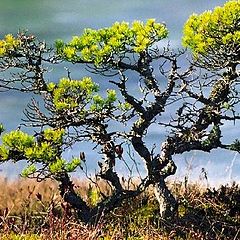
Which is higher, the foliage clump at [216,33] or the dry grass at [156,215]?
the foliage clump at [216,33]

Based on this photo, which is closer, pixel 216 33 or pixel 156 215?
pixel 216 33

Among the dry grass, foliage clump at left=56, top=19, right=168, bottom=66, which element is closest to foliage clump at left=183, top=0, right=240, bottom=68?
foliage clump at left=56, top=19, right=168, bottom=66

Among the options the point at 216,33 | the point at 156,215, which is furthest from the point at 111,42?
the point at 156,215

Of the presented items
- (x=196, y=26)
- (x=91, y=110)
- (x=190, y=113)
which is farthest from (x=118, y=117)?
(x=196, y=26)

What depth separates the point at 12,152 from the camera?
9.64 m

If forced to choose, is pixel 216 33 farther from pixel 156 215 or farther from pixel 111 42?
pixel 156 215

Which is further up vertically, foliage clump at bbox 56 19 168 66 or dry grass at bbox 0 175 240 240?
foliage clump at bbox 56 19 168 66

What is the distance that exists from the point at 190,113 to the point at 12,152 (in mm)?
2772

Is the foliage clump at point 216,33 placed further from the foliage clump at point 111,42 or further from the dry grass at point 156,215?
the dry grass at point 156,215

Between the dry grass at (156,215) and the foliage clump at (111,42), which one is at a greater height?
the foliage clump at (111,42)

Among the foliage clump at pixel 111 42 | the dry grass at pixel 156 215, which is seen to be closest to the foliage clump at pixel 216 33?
the foliage clump at pixel 111 42

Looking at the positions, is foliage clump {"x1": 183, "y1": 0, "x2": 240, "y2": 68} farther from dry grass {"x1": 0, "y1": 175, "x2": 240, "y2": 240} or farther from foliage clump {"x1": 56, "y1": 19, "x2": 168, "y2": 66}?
dry grass {"x1": 0, "y1": 175, "x2": 240, "y2": 240}

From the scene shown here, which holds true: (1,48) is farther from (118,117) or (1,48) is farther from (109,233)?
(109,233)

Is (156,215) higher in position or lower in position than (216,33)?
lower
